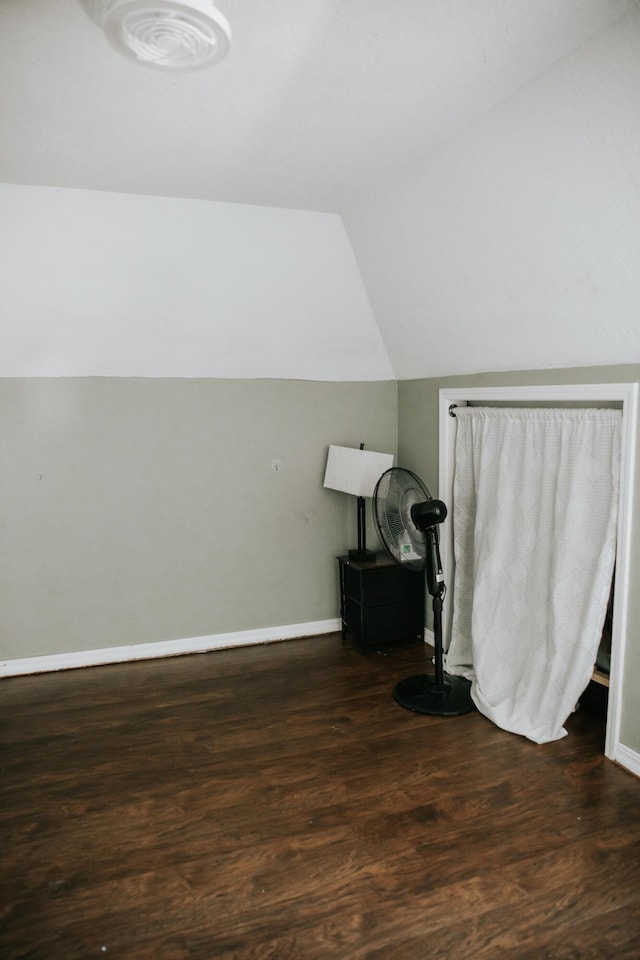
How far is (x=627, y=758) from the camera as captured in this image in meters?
2.78

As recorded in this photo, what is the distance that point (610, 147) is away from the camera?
6.64ft

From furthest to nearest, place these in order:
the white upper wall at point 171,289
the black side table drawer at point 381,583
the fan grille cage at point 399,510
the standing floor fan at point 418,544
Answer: the black side table drawer at point 381,583 → the fan grille cage at point 399,510 → the standing floor fan at point 418,544 → the white upper wall at point 171,289

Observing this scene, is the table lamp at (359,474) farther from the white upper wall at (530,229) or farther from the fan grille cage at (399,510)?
the white upper wall at (530,229)

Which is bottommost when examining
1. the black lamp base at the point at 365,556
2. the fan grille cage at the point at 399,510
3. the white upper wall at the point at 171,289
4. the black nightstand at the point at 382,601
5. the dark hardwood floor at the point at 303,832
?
the dark hardwood floor at the point at 303,832

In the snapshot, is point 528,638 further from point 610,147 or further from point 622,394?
point 610,147

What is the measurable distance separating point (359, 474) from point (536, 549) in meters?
1.19

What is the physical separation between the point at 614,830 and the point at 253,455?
291 centimetres

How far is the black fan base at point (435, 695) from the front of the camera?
334 cm

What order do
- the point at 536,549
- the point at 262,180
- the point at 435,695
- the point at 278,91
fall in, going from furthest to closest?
the point at 435,695 < the point at 536,549 < the point at 262,180 < the point at 278,91

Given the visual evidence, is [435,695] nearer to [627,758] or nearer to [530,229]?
[627,758]

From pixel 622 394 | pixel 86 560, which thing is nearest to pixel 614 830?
pixel 622 394

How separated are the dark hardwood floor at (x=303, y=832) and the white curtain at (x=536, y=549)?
0.23 metres

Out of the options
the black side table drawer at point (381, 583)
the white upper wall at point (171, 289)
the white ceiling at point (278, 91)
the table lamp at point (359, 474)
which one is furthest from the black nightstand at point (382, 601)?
the white ceiling at point (278, 91)

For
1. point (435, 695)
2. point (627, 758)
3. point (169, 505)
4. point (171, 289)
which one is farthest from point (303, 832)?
point (171, 289)
